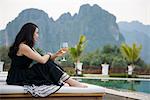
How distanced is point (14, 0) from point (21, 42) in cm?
769

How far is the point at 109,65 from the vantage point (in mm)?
12031

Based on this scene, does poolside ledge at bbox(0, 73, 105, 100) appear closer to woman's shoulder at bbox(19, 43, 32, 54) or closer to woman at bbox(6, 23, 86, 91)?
woman at bbox(6, 23, 86, 91)

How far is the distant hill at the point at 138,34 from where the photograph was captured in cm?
1175

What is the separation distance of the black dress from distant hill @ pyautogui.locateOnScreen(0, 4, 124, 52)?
7.85m

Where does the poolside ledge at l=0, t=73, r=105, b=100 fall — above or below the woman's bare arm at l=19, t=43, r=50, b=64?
below

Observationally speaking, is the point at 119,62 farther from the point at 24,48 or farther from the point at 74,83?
the point at 24,48

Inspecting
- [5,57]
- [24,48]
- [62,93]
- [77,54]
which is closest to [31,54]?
[24,48]

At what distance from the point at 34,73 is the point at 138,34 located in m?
10.9

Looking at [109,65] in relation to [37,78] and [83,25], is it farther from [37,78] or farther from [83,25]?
[37,78]

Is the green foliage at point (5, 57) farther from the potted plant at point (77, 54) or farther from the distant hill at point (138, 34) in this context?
the distant hill at point (138, 34)

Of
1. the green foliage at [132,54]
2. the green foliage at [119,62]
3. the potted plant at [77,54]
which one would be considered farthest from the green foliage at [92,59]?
the green foliage at [132,54]

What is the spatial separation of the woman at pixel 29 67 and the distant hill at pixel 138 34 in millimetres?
9538

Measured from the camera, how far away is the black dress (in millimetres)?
2439

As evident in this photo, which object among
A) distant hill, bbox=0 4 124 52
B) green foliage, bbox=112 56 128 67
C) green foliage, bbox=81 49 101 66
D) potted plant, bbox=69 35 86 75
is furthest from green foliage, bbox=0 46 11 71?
green foliage, bbox=112 56 128 67
